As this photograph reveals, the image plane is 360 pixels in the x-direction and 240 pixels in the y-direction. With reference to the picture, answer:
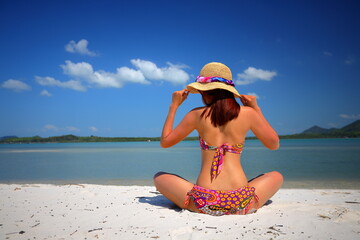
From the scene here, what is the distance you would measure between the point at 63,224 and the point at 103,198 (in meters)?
1.59

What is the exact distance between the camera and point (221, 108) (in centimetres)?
299

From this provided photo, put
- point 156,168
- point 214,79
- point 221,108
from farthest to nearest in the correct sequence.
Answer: point 156,168, point 214,79, point 221,108

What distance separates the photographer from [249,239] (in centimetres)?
253

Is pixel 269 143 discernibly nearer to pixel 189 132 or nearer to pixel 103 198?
pixel 189 132

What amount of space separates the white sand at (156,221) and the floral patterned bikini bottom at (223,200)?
4.0 inches

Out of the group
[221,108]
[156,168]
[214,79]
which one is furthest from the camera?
[156,168]

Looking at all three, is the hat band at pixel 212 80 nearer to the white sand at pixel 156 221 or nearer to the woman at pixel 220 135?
the woman at pixel 220 135

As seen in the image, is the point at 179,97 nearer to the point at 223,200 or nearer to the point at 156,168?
the point at 223,200

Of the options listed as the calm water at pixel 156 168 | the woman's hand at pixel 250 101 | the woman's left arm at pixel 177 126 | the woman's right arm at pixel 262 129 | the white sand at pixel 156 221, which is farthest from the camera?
the calm water at pixel 156 168

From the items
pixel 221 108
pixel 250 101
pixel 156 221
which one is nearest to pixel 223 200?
pixel 156 221

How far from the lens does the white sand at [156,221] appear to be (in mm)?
2686

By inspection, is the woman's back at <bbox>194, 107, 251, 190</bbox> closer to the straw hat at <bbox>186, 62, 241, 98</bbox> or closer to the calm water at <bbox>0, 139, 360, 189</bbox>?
the straw hat at <bbox>186, 62, 241, 98</bbox>

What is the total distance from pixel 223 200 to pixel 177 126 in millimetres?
1000

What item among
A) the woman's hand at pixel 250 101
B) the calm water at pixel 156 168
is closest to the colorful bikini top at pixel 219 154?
the woman's hand at pixel 250 101
